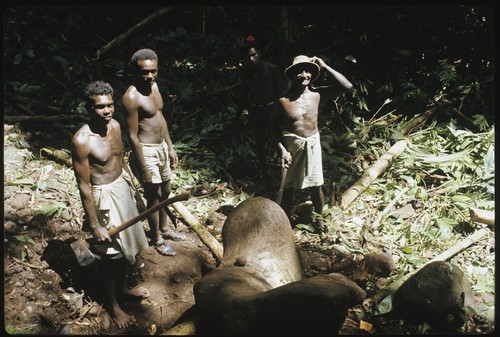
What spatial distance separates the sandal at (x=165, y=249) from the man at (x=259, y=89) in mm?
1996

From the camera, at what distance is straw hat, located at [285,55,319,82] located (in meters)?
4.64

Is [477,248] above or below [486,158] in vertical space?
below

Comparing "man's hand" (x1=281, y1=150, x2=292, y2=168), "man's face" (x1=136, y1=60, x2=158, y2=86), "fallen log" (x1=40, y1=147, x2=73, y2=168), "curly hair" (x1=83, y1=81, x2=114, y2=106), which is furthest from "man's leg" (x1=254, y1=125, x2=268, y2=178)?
"curly hair" (x1=83, y1=81, x2=114, y2=106)

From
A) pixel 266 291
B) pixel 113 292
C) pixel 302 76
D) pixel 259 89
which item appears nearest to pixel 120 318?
pixel 113 292

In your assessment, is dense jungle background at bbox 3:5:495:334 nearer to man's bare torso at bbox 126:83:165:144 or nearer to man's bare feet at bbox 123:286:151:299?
man's bare feet at bbox 123:286:151:299

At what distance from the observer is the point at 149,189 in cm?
471

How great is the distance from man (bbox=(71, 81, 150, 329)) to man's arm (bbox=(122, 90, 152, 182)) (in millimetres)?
425

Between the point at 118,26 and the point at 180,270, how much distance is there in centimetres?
717

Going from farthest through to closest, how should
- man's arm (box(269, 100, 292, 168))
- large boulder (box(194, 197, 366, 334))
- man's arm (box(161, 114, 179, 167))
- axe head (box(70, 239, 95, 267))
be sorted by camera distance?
man's arm (box(269, 100, 292, 168)) < man's arm (box(161, 114, 179, 167)) < axe head (box(70, 239, 95, 267)) < large boulder (box(194, 197, 366, 334))

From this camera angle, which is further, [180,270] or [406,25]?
[406,25]

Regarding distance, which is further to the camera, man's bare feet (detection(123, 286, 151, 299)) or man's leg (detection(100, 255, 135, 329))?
man's bare feet (detection(123, 286, 151, 299))

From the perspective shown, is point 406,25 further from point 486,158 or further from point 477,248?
point 477,248

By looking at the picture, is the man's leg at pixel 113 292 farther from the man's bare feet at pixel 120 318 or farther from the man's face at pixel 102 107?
the man's face at pixel 102 107

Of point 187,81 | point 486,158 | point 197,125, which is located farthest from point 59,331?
point 187,81
